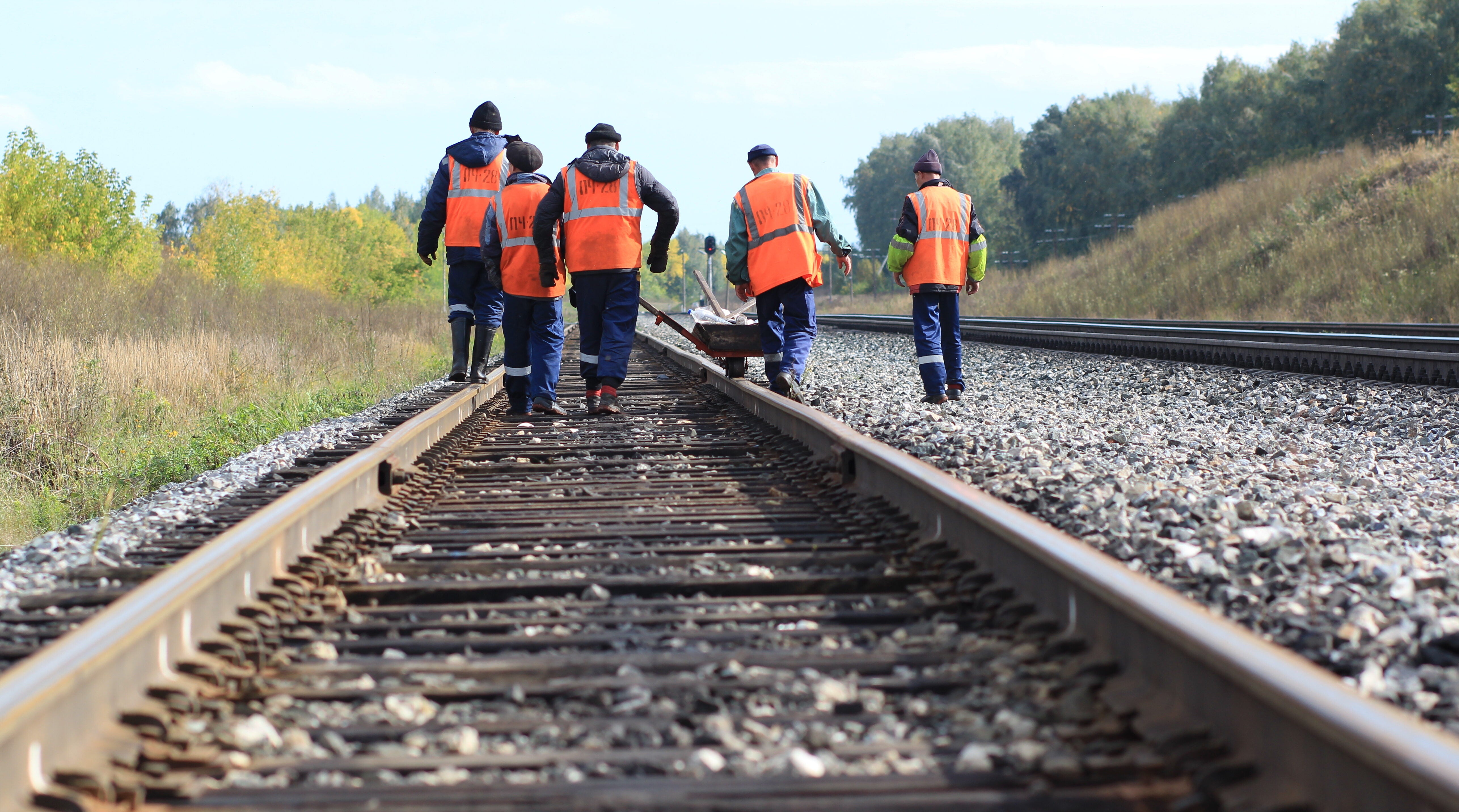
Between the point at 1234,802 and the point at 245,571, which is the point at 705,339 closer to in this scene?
the point at 245,571

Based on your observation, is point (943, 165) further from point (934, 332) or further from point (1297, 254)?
point (934, 332)

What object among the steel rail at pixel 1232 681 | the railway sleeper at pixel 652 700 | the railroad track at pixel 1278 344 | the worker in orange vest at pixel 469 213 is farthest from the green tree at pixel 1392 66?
the railway sleeper at pixel 652 700

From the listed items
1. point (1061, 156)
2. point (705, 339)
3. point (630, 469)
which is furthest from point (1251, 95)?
point (630, 469)

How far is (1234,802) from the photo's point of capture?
5.78 feet

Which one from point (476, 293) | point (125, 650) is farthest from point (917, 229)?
point (125, 650)

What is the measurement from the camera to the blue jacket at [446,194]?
9.27 metres

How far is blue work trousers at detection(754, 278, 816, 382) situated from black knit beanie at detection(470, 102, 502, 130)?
2.66 metres

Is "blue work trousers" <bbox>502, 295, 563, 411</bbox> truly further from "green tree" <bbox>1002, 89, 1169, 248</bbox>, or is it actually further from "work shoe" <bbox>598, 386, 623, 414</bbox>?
"green tree" <bbox>1002, 89, 1169, 248</bbox>

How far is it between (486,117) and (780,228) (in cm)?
271

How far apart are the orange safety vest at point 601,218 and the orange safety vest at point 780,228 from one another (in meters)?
0.97

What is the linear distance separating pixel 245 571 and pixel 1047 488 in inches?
121

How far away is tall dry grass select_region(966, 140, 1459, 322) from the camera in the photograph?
20.2m

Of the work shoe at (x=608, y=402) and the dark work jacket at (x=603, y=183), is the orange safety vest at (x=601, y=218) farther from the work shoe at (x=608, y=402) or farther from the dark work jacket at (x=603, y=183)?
the work shoe at (x=608, y=402)

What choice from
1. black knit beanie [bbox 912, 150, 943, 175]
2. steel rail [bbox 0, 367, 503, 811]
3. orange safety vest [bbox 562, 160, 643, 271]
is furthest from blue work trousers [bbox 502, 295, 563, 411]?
steel rail [bbox 0, 367, 503, 811]
